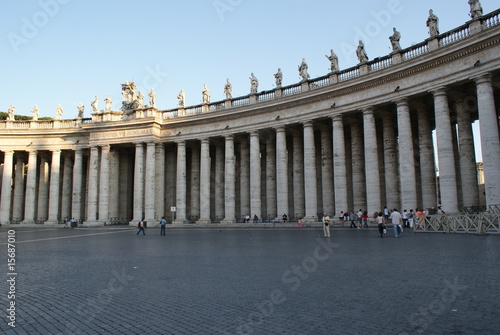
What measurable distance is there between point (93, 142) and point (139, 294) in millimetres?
41751

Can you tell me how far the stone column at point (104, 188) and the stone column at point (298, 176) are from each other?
22.5m

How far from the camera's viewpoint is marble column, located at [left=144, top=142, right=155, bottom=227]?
42.1 meters

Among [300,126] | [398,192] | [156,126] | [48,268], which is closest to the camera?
[48,268]

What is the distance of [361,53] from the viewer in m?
32.7

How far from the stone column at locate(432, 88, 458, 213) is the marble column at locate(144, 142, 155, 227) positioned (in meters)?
30.2

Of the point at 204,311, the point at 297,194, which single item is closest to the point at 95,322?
the point at 204,311

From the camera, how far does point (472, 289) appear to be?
25.0 feet

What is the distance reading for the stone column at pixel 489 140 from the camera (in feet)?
78.1

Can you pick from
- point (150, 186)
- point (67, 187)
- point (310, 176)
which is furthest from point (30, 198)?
point (310, 176)

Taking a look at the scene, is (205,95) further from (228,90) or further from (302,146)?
(302,146)

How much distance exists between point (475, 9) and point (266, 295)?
89.4 feet

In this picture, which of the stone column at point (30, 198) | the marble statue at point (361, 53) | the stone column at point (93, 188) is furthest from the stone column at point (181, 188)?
the marble statue at point (361, 53)

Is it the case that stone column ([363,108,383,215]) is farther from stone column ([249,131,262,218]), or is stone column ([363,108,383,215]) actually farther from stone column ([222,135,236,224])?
stone column ([222,135,236,224])

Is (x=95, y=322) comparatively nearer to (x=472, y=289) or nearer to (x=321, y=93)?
(x=472, y=289)
